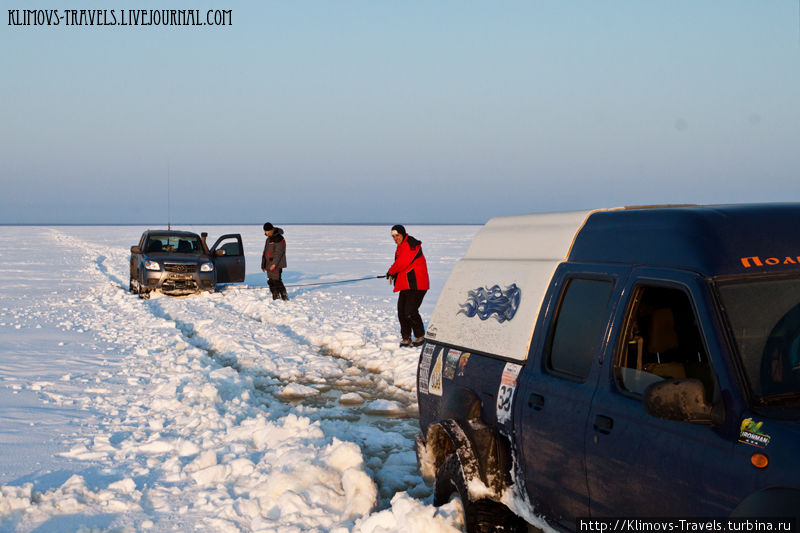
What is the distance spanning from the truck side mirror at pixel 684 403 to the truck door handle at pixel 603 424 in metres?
0.50

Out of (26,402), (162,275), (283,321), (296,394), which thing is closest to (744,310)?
(296,394)

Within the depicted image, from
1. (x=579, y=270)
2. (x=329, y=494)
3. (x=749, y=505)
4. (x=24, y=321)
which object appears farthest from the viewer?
(x=24, y=321)

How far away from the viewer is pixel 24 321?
14328 mm

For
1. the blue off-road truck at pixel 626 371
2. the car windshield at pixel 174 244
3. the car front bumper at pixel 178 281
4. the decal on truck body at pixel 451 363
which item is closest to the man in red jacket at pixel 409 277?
the decal on truck body at pixel 451 363

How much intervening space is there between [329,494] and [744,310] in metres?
3.16

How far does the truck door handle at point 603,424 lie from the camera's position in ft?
10.5

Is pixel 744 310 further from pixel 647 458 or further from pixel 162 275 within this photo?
pixel 162 275

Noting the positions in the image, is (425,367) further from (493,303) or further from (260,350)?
(260,350)

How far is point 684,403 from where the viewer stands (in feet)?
8.77

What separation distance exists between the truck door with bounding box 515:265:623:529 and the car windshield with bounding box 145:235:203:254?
1670 centimetres

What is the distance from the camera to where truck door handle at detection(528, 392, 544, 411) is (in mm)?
3686

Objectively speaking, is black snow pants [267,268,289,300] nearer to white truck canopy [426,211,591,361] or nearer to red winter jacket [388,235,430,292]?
red winter jacket [388,235,430,292]

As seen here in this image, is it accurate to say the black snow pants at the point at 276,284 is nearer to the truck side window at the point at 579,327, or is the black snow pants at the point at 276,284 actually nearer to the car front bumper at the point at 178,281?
the car front bumper at the point at 178,281

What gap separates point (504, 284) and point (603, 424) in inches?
51.4
